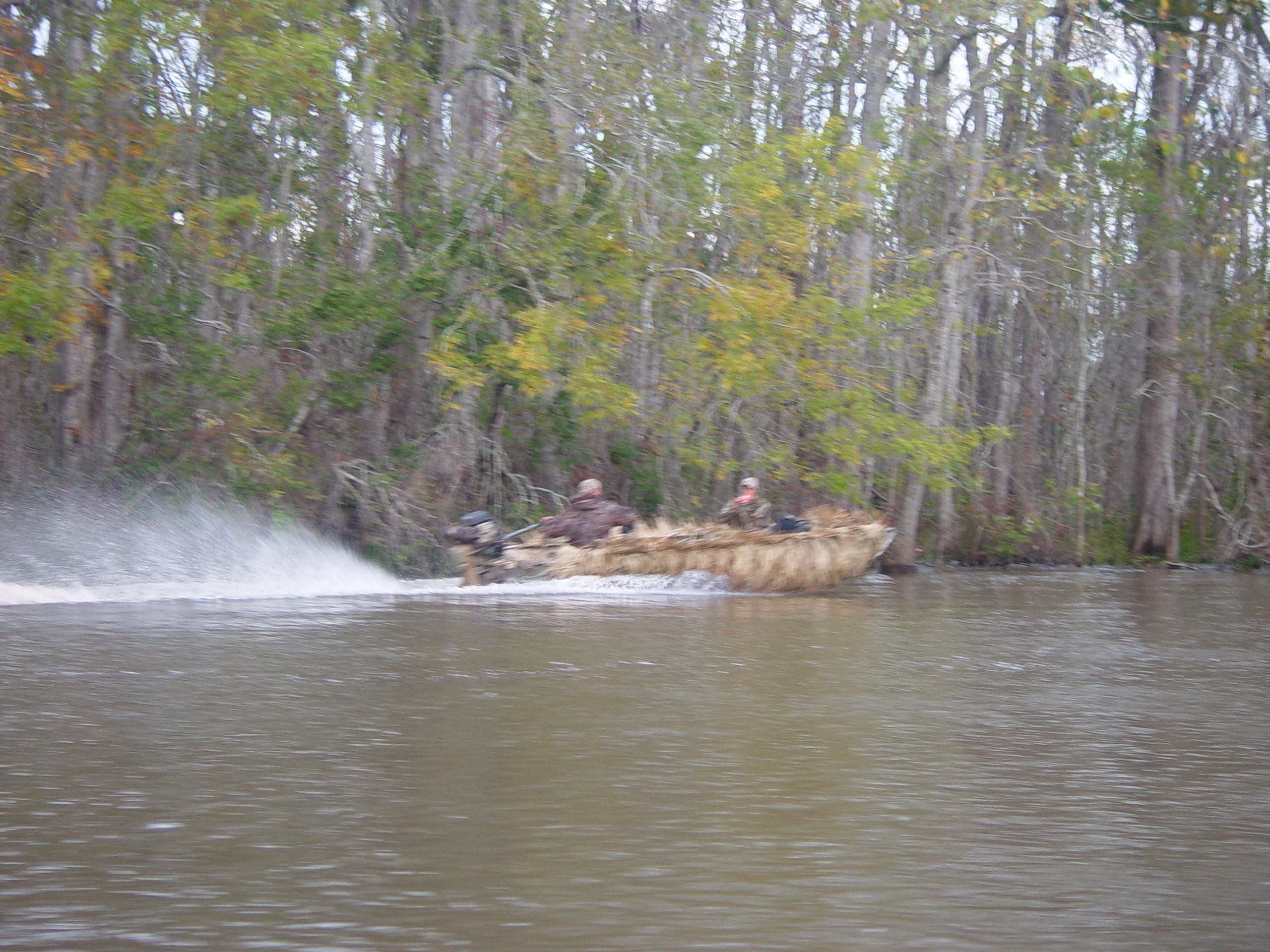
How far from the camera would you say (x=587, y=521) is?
65.2 ft

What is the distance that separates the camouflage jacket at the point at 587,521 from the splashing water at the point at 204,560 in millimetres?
784

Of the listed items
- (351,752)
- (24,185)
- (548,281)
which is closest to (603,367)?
(548,281)

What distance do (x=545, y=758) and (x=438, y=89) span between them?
723 inches

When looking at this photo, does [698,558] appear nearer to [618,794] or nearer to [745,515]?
[745,515]

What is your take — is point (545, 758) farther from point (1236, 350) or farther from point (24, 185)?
point (1236, 350)

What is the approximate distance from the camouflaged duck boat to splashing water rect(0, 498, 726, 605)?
0.57ft

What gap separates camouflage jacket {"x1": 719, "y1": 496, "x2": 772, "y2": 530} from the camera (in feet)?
69.0

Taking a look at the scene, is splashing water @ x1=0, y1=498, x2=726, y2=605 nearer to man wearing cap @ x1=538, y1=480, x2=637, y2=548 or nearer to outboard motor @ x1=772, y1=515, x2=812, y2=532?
man wearing cap @ x1=538, y1=480, x2=637, y2=548

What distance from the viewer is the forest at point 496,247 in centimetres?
2050

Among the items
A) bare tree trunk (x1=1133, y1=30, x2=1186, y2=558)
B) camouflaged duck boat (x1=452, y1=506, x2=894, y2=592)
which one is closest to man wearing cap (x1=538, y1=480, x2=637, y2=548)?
camouflaged duck boat (x1=452, y1=506, x2=894, y2=592)

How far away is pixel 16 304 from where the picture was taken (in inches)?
721

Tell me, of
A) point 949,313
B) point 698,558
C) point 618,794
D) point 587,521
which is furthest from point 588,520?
point 618,794

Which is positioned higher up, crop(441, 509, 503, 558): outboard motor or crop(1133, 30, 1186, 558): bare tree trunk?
crop(1133, 30, 1186, 558): bare tree trunk

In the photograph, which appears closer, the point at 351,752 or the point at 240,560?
the point at 351,752
